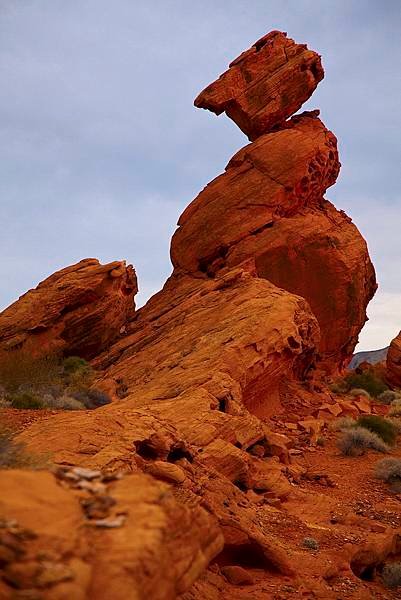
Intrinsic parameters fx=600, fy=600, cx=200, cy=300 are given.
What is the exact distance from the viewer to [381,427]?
2183 cm

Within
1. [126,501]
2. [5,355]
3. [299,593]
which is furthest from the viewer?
[5,355]

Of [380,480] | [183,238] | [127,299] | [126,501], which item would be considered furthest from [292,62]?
[126,501]

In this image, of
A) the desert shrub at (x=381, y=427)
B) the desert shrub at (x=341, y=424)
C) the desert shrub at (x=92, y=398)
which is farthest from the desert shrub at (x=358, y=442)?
the desert shrub at (x=92, y=398)

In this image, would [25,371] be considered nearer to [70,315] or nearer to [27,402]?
[70,315]

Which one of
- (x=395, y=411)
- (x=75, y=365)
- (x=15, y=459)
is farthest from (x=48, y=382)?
(x=15, y=459)

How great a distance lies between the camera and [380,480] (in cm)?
1636

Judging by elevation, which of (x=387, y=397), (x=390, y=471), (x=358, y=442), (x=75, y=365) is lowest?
(x=390, y=471)

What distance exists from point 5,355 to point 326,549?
22.3 meters

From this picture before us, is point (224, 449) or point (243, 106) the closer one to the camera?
point (224, 449)

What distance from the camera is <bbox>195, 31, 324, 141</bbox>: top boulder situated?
33.7 meters

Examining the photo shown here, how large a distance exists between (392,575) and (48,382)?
19.7 m

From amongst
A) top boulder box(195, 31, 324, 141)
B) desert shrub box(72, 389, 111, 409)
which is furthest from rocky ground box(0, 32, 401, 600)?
desert shrub box(72, 389, 111, 409)

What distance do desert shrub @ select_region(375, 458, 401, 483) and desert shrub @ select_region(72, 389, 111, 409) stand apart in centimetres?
972

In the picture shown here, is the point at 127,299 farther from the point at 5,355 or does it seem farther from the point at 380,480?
the point at 380,480
